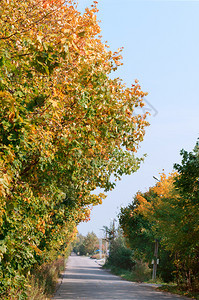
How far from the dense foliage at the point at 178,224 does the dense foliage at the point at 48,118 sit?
15.7 ft

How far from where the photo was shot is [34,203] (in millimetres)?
8531

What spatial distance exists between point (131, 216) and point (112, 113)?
83.0ft

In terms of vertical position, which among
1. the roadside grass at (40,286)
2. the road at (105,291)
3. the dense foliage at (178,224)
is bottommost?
the road at (105,291)

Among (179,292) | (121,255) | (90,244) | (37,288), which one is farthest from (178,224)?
(90,244)

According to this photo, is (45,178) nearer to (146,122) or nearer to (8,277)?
(8,277)

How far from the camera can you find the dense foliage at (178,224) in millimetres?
17344

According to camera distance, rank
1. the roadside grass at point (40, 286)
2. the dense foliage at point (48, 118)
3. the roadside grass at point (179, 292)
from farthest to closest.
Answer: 1. the roadside grass at point (179, 292)
2. the roadside grass at point (40, 286)
3. the dense foliage at point (48, 118)

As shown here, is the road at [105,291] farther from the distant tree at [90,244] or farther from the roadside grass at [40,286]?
the distant tree at [90,244]

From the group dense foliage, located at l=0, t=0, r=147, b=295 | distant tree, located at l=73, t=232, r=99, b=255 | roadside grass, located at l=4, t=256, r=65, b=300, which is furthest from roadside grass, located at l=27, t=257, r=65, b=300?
distant tree, located at l=73, t=232, r=99, b=255

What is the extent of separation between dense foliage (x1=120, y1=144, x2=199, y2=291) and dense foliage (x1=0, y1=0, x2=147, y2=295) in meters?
4.78

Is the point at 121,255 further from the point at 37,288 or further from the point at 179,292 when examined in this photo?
the point at 37,288

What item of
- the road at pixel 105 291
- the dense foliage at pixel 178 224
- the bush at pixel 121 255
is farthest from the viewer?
the bush at pixel 121 255

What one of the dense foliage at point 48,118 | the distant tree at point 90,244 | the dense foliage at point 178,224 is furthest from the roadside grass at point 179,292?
the distant tree at point 90,244

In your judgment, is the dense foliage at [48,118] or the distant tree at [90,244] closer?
the dense foliage at [48,118]
